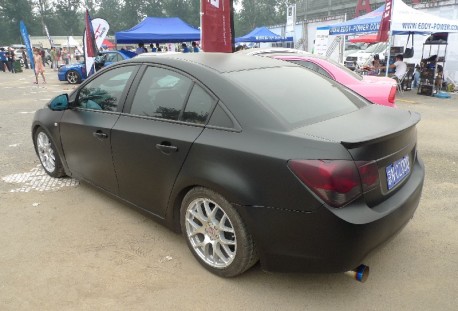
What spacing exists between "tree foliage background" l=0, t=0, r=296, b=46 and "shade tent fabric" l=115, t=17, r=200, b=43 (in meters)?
64.2

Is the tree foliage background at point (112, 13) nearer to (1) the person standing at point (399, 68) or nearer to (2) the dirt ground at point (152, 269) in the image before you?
(1) the person standing at point (399, 68)

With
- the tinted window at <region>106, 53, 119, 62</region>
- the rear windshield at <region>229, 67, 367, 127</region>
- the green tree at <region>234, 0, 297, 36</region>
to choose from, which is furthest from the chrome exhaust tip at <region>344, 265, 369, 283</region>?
the green tree at <region>234, 0, 297, 36</region>

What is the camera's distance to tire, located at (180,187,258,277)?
7.79ft

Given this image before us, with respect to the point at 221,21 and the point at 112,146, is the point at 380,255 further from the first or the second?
the point at 221,21

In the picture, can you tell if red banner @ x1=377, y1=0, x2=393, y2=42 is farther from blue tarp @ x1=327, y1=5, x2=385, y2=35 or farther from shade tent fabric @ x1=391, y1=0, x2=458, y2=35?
blue tarp @ x1=327, y1=5, x2=385, y2=35

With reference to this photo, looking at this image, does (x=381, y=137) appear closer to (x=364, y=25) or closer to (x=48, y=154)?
(x=48, y=154)

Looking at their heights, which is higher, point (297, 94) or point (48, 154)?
point (297, 94)

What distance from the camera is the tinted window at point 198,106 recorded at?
2568 millimetres

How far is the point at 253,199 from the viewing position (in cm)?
220

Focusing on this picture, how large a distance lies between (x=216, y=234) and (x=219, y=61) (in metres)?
1.38

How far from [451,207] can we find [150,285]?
304 cm

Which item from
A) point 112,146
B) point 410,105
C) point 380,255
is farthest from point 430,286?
point 410,105

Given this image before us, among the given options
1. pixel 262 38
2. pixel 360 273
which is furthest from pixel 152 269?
pixel 262 38

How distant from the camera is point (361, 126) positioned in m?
2.38
